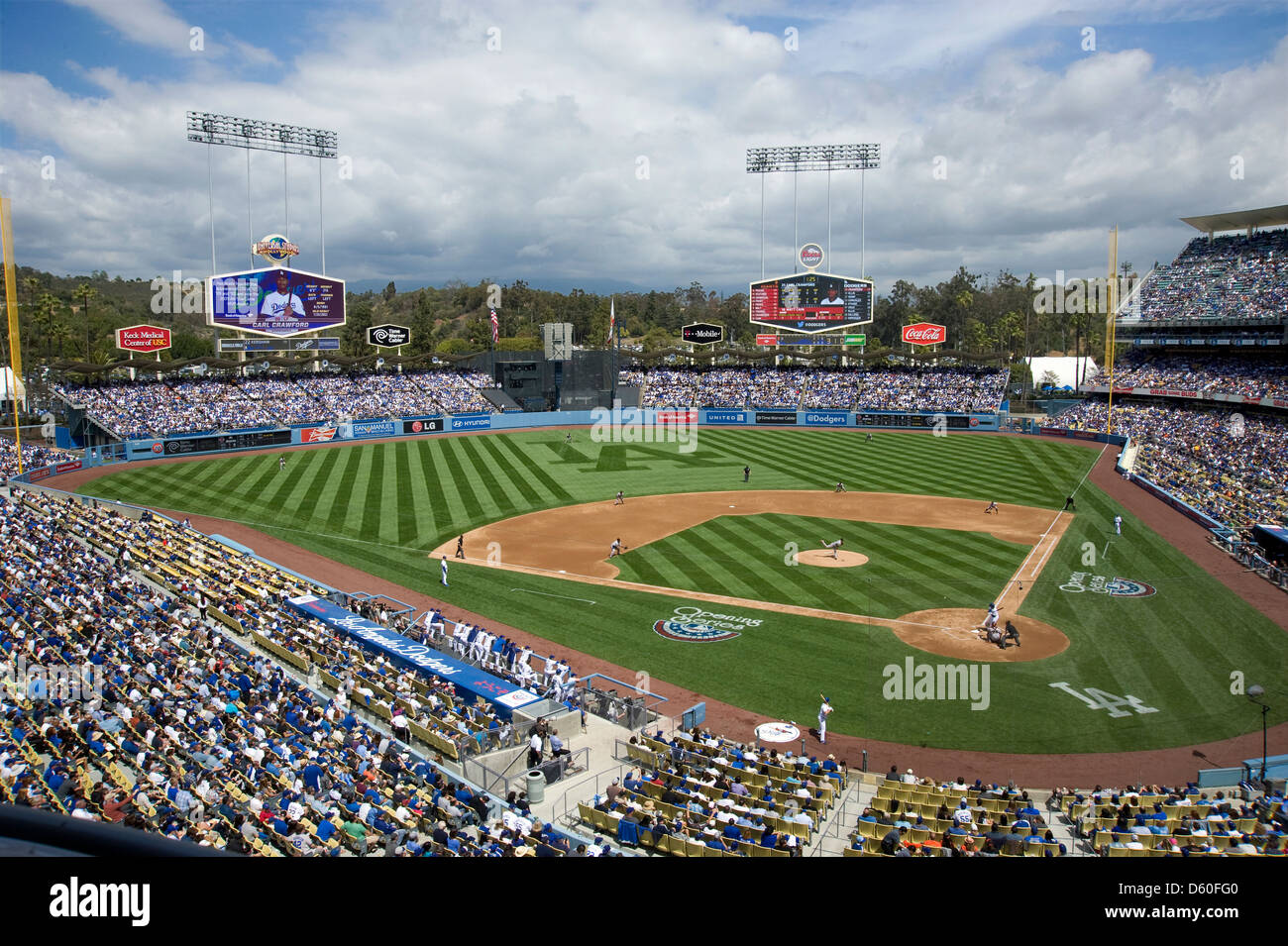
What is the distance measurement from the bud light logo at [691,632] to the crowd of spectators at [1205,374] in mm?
47941

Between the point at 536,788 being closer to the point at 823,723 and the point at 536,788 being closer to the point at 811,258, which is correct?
the point at 823,723

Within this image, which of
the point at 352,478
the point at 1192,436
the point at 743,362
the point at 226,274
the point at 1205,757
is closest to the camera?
the point at 1205,757

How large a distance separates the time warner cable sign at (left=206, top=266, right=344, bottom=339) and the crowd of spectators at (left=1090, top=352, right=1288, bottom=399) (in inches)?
2609

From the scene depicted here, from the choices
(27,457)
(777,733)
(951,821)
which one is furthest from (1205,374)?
(27,457)

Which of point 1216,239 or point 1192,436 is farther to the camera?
point 1216,239

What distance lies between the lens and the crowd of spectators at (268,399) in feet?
203

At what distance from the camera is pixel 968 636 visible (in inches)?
984

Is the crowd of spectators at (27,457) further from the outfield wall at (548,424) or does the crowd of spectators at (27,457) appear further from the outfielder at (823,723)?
the outfielder at (823,723)

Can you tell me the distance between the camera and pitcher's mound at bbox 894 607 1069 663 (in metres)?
23.7

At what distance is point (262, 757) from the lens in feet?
48.1

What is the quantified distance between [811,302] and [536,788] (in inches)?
2899
